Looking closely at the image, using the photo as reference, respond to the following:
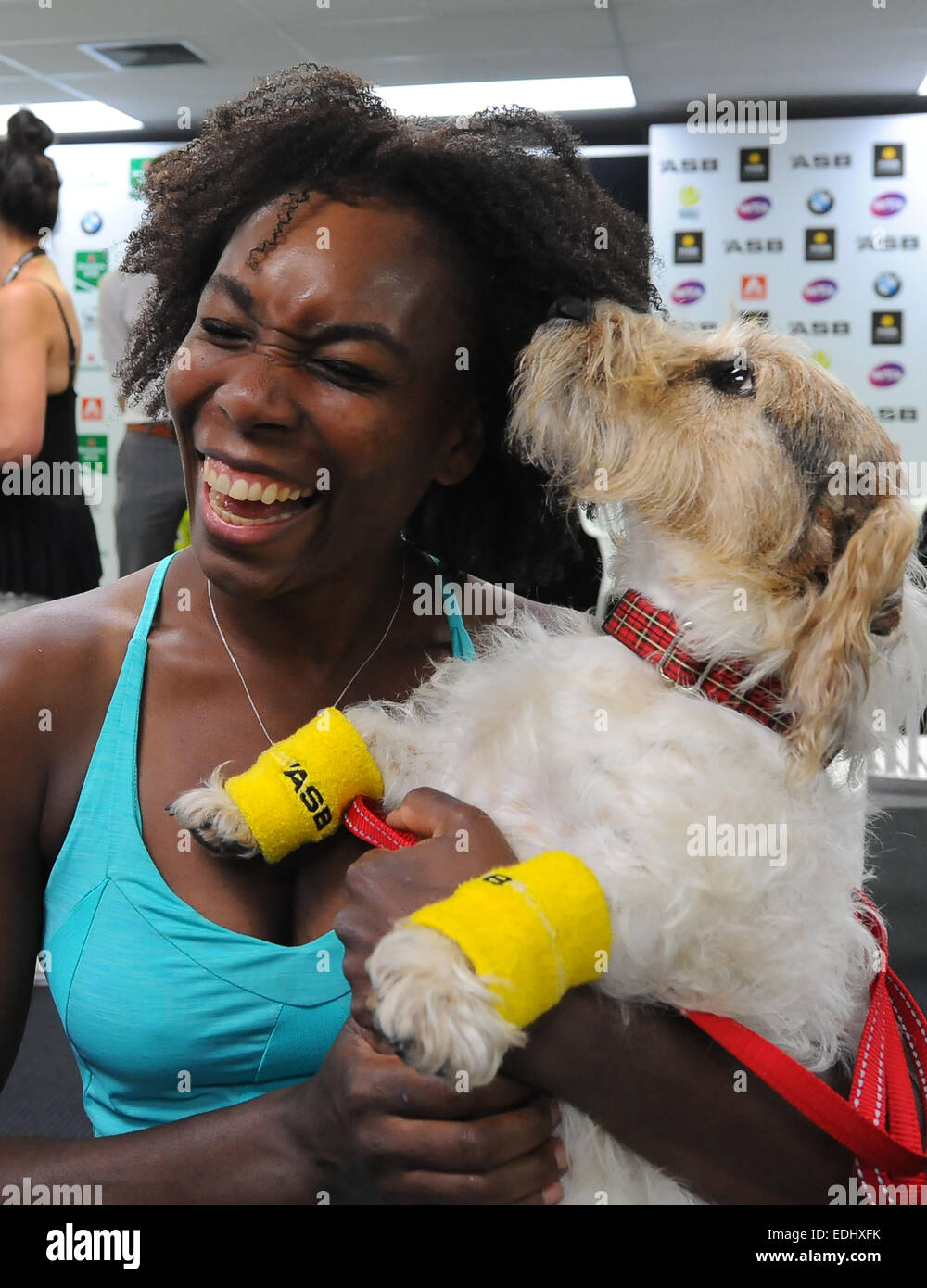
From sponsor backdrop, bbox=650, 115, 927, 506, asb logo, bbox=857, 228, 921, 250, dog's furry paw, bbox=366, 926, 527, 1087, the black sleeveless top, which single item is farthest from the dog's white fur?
asb logo, bbox=857, 228, 921, 250

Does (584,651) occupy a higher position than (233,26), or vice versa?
(233,26)

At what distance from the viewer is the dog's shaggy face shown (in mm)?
1560

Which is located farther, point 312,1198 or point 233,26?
point 233,26

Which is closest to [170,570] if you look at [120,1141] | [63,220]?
[120,1141]

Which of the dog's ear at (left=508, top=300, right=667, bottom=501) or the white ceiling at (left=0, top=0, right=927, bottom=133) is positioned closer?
the dog's ear at (left=508, top=300, right=667, bottom=501)

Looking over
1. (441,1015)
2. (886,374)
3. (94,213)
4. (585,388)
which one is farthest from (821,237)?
(441,1015)

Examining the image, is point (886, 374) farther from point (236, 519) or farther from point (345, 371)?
point (236, 519)

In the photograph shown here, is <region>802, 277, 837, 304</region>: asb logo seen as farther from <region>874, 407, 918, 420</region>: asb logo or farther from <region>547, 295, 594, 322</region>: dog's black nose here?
<region>547, 295, 594, 322</region>: dog's black nose

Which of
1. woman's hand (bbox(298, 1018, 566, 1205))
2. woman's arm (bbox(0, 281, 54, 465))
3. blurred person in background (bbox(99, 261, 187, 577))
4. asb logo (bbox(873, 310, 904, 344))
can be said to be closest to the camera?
woman's hand (bbox(298, 1018, 566, 1205))

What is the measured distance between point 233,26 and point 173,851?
18.2 ft

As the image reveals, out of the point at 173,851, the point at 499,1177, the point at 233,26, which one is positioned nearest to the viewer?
the point at 499,1177

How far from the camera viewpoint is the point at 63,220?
22.5 ft

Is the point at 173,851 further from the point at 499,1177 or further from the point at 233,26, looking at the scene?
the point at 233,26

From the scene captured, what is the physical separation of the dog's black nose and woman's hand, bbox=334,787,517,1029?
0.73 m
